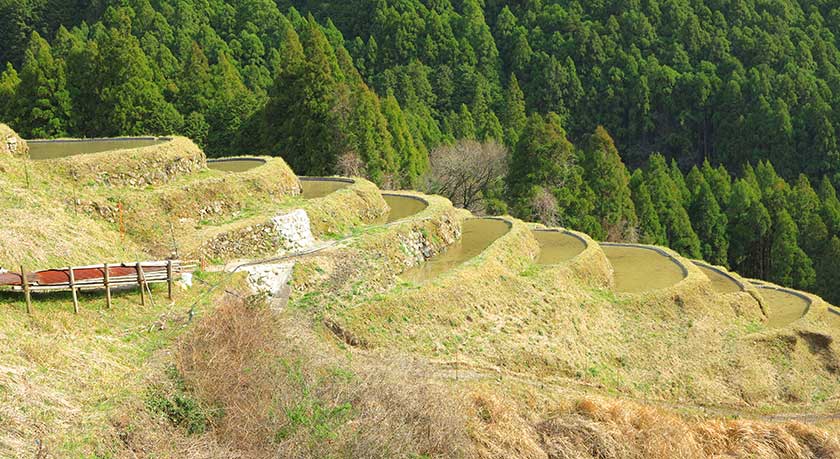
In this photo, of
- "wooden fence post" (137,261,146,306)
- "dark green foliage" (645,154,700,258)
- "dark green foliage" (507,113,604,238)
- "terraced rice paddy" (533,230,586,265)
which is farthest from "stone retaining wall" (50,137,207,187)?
"dark green foliage" (645,154,700,258)

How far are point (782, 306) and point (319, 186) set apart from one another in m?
17.4

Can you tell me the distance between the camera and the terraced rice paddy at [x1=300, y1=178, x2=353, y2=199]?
32.0 metres

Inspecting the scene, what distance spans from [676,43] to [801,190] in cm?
3725

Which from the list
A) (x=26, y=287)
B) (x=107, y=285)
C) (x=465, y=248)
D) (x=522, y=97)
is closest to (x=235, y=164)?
(x=465, y=248)

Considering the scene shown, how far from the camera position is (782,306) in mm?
35406

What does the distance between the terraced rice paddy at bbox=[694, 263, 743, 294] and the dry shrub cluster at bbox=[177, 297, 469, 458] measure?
18.2m

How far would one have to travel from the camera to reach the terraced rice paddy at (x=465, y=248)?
88.8 feet

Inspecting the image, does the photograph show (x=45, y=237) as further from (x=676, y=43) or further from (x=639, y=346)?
(x=676, y=43)

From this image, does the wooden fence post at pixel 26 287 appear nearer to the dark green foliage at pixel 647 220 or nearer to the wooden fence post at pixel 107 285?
the wooden fence post at pixel 107 285

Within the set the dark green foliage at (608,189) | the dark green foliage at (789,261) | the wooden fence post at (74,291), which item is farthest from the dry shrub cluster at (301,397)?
the dark green foliage at (789,261)

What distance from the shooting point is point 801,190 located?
6094 cm

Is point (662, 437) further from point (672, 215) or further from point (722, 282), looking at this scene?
point (672, 215)

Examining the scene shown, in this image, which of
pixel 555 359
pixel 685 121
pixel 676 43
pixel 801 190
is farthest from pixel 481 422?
pixel 676 43

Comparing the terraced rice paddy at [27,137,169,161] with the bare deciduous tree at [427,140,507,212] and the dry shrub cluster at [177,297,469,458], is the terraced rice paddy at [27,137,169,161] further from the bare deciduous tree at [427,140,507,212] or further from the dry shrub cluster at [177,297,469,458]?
the bare deciduous tree at [427,140,507,212]
